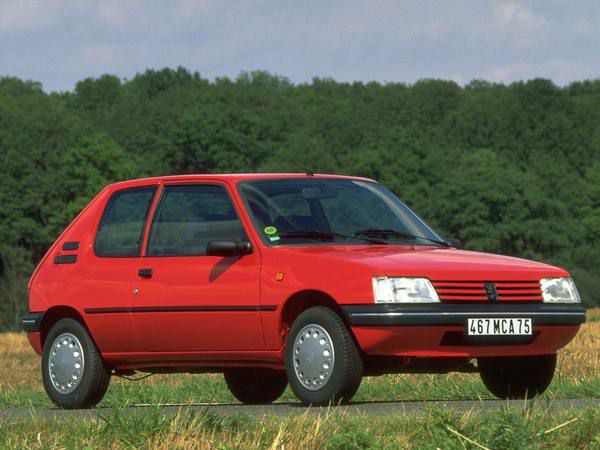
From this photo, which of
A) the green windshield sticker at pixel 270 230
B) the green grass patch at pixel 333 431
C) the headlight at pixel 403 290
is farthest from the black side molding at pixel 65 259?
the green grass patch at pixel 333 431

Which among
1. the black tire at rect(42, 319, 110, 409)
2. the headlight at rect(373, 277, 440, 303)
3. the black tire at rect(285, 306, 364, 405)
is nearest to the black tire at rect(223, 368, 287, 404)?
the black tire at rect(42, 319, 110, 409)

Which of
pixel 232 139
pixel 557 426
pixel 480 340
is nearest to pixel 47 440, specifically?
pixel 557 426

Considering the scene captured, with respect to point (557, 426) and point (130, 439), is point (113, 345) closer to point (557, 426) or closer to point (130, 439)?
point (130, 439)

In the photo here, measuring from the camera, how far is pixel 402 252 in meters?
11.2

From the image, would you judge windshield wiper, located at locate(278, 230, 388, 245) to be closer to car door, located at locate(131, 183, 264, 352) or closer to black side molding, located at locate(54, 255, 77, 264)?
car door, located at locate(131, 183, 264, 352)

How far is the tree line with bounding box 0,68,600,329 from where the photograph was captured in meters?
93.4

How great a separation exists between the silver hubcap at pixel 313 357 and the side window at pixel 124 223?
6.89 feet

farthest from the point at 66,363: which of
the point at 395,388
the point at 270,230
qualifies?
the point at 395,388

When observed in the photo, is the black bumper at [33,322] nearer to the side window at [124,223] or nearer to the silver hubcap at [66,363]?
the silver hubcap at [66,363]

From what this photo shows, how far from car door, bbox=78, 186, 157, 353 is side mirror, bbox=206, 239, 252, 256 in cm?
109

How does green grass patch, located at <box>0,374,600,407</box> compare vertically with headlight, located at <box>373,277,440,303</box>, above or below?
below

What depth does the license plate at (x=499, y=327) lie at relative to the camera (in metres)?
10.6

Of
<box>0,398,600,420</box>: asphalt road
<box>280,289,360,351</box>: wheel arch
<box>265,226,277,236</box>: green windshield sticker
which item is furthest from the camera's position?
<box>265,226,277,236</box>: green windshield sticker

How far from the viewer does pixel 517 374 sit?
11711 mm
